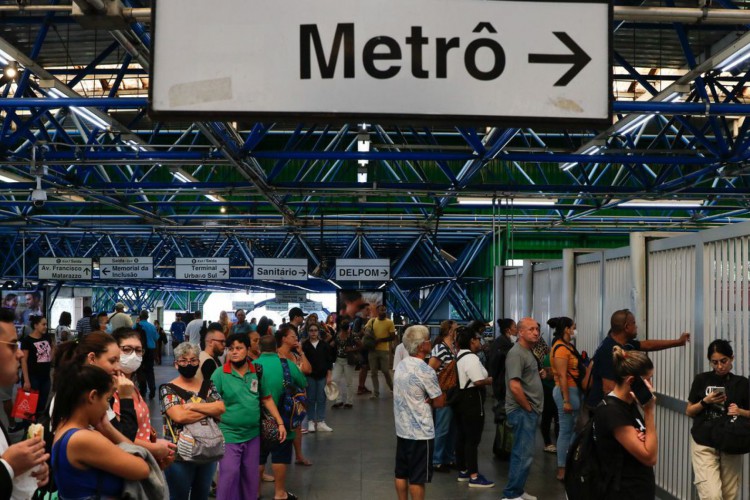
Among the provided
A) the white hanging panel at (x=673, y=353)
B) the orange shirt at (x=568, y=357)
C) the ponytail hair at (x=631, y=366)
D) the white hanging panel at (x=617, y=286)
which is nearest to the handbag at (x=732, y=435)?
the white hanging panel at (x=673, y=353)

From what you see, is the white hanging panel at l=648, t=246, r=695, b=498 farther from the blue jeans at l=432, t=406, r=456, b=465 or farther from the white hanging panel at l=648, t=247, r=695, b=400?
the blue jeans at l=432, t=406, r=456, b=465

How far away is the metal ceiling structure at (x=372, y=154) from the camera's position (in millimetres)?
10875

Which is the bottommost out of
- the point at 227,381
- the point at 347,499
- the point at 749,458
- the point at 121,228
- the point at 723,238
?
the point at 347,499

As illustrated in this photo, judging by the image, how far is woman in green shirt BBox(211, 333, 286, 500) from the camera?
693 cm

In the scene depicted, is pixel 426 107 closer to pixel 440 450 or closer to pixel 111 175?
pixel 440 450

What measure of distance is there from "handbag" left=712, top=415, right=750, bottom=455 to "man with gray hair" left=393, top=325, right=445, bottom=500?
90.5 inches

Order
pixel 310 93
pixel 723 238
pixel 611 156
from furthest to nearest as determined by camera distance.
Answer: pixel 611 156, pixel 723 238, pixel 310 93

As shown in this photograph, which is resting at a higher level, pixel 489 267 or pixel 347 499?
pixel 489 267

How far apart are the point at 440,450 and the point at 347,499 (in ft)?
6.09


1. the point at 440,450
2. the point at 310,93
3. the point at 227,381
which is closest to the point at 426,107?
the point at 310,93

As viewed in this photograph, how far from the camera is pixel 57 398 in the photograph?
3.70m

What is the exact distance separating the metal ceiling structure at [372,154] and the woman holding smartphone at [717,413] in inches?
111

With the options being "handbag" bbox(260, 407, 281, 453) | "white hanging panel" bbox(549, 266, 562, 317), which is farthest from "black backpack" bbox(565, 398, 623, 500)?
"white hanging panel" bbox(549, 266, 562, 317)

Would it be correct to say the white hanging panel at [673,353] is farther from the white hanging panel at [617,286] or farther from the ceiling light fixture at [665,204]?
the ceiling light fixture at [665,204]
